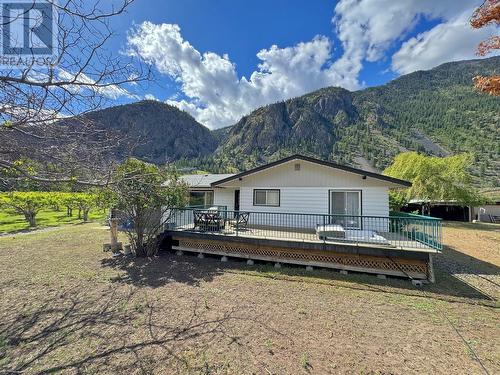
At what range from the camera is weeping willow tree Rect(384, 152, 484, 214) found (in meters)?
23.0

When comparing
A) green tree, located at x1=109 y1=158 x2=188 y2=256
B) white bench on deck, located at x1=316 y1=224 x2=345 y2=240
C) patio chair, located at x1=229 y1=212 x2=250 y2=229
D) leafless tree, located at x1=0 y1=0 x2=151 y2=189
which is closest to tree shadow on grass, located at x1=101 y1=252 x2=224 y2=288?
green tree, located at x1=109 y1=158 x2=188 y2=256

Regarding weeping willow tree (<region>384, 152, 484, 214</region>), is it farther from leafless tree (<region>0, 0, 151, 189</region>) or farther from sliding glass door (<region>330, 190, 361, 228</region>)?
leafless tree (<region>0, 0, 151, 189</region>)

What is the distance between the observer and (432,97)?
104875 mm

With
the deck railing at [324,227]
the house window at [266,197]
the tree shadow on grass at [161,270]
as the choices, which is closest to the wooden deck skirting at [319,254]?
the deck railing at [324,227]

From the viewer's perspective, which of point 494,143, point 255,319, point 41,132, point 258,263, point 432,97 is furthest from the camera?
point 432,97

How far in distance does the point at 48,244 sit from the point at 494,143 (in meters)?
101

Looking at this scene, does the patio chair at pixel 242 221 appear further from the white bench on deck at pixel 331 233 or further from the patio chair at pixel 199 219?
the white bench on deck at pixel 331 233

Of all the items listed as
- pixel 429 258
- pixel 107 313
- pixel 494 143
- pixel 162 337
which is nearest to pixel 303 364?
pixel 162 337

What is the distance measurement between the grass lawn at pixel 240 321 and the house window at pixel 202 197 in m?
9.90

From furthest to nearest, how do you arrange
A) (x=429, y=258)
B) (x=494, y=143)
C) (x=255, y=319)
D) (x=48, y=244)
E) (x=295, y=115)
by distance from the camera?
1. (x=295, y=115)
2. (x=494, y=143)
3. (x=48, y=244)
4. (x=429, y=258)
5. (x=255, y=319)

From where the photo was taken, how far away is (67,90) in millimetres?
3078

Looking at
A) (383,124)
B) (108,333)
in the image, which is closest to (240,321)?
(108,333)

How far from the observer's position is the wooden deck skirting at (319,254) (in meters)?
6.87

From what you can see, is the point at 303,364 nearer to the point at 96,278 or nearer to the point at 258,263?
the point at 258,263
